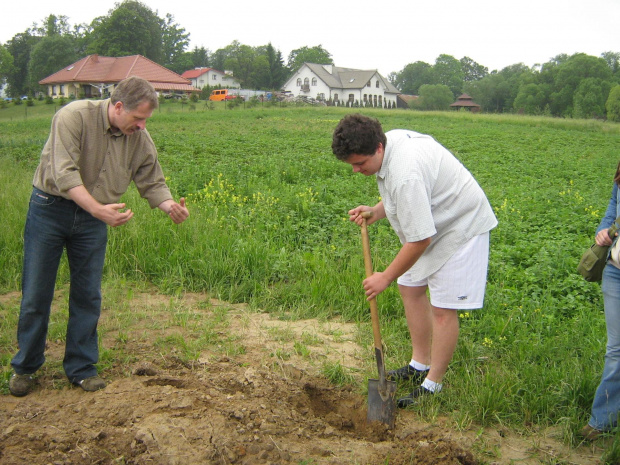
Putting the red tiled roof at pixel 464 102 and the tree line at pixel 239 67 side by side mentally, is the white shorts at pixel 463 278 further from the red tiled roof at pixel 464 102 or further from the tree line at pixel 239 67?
the red tiled roof at pixel 464 102

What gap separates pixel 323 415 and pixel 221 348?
44.7 inches

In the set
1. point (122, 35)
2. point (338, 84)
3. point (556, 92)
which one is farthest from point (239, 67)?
point (556, 92)

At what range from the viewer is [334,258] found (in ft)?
19.8

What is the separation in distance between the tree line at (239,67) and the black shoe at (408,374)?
162 feet

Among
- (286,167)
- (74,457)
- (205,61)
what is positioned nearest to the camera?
(74,457)

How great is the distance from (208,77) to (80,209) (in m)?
76.6

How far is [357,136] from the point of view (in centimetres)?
290

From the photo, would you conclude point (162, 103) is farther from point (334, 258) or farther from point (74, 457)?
point (74, 457)

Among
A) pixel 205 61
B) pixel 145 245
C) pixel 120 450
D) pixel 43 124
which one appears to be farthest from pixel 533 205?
pixel 205 61

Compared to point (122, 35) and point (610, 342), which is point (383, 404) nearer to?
point (610, 342)

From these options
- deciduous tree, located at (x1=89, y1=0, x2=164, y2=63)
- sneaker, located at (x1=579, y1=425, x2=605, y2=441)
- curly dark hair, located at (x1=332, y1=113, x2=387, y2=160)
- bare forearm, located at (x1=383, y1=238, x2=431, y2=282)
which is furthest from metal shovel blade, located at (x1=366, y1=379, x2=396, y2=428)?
deciduous tree, located at (x1=89, y1=0, x2=164, y2=63)

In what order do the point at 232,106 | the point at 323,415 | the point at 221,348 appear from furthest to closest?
the point at 232,106 < the point at 221,348 < the point at 323,415

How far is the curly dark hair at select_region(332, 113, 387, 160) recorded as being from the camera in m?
2.90

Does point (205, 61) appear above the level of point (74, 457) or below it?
above
